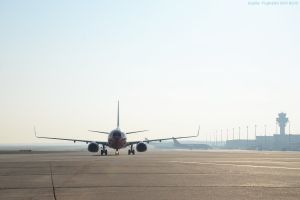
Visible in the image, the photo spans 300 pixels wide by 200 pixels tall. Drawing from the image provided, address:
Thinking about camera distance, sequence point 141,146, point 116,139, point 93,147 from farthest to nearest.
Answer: point 141,146 → point 93,147 → point 116,139

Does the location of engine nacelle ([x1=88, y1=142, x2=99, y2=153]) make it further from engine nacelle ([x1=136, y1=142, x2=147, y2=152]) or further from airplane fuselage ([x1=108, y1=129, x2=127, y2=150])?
engine nacelle ([x1=136, y1=142, x2=147, y2=152])

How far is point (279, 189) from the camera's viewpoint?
695 inches

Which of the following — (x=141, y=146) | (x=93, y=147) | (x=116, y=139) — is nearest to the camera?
(x=116, y=139)

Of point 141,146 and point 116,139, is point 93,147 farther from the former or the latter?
point 141,146

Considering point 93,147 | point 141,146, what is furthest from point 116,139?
point 141,146

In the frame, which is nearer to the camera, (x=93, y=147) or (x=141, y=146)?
(x=93, y=147)

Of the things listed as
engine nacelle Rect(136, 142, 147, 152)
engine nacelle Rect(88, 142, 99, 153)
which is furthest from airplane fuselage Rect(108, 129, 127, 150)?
engine nacelle Rect(136, 142, 147, 152)

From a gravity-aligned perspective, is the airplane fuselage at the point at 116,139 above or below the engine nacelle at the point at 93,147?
above

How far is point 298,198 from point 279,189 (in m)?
2.63

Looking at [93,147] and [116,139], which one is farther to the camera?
[93,147]

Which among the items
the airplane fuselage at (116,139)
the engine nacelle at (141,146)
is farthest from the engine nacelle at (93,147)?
the engine nacelle at (141,146)

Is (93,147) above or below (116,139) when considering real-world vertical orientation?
below

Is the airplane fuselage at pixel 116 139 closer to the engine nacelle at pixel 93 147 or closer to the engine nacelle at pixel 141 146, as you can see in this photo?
the engine nacelle at pixel 93 147

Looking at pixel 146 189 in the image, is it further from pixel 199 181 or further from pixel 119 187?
pixel 199 181
